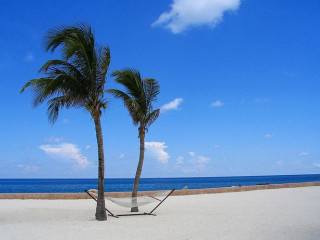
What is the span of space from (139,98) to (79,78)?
2.36 meters

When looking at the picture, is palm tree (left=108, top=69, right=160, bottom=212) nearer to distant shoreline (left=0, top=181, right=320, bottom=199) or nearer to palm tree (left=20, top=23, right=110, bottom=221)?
palm tree (left=20, top=23, right=110, bottom=221)

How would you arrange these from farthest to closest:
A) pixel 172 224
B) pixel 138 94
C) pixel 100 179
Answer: pixel 138 94 < pixel 100 179 < pixel 172 224

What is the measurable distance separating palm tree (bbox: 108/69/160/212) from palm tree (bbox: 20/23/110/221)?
1.37 meters

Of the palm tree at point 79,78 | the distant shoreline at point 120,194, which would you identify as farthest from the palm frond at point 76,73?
the distant shoreline at point 120,194

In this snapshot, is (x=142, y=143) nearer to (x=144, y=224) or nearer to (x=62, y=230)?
(x=144, y=224)

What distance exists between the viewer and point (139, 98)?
12055mm

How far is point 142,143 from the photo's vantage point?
39.3ft

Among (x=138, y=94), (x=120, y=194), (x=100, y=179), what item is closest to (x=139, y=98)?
(x=138, y=94)

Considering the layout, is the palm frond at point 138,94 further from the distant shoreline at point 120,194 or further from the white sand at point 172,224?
the distant shoreline at point 120,194

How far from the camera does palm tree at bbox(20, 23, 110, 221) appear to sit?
32.8ft

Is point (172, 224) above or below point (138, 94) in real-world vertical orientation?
below

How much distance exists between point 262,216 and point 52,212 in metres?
6.31

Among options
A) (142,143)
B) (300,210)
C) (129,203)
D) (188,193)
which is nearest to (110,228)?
(129,203)

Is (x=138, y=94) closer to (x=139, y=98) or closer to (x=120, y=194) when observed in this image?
(x=139, y=98)
